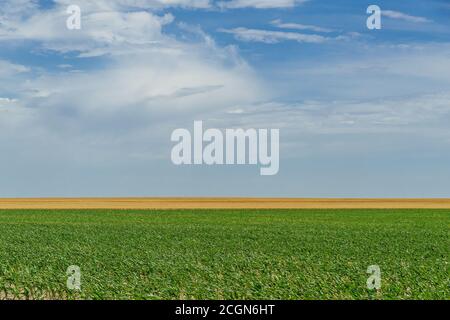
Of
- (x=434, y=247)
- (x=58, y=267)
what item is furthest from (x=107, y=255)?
(x=434, y=247)

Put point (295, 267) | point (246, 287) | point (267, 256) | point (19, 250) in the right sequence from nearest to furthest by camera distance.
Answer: point (246, 287) → point (295, 267) → point (267, 256) → point (19, 250)

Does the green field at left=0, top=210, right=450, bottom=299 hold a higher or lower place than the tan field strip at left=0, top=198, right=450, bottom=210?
lower

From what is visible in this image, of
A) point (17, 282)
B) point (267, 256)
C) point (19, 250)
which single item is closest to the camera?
point (17, 282)

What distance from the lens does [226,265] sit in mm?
27250

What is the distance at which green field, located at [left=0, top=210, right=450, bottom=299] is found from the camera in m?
21.3

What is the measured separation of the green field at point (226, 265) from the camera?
69.9 ft

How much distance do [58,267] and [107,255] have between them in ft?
14.3

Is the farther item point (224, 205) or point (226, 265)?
point (224, 205)

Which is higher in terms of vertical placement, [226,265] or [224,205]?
[224,205]

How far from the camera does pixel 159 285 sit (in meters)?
22.1

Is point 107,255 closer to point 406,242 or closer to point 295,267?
point 295,267

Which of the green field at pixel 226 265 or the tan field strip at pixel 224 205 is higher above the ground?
the tan field strip at pixel 224 205

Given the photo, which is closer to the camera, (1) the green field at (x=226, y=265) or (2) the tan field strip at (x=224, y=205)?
(1) the green field at (x=226, y=265)

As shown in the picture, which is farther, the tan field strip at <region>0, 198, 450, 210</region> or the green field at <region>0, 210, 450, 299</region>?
the tan field strip at <region>0, 198, 450, 210</region>
